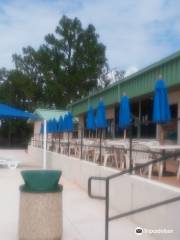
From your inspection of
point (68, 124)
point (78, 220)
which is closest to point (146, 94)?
point (68, 124)

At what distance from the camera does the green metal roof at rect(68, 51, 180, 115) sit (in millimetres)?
12430

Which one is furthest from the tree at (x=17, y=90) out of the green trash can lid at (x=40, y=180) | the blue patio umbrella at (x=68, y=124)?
the green trash can lid at (x=40, y=180)

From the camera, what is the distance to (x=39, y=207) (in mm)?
5848

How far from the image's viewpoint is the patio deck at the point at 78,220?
657 cm

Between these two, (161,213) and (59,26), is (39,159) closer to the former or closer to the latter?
(161,213)

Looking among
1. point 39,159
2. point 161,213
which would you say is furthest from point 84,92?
point 161,213

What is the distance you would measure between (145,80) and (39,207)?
969 centimetres

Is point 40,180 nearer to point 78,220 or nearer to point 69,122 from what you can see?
point 78,220

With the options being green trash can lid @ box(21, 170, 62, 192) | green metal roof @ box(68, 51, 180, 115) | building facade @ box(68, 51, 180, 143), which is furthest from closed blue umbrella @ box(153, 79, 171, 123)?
green trash can lid @ box(21, 170, 62, 192)

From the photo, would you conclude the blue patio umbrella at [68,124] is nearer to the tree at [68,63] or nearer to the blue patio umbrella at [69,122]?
the blue patio umbrella at [69,122]

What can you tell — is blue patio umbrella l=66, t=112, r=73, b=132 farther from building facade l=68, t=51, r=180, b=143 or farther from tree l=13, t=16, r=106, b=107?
tree l=13, t=16, r=106, b=107

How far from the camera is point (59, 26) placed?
5147 cm

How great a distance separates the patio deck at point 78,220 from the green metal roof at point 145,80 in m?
4.07

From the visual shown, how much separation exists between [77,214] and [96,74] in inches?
1709
